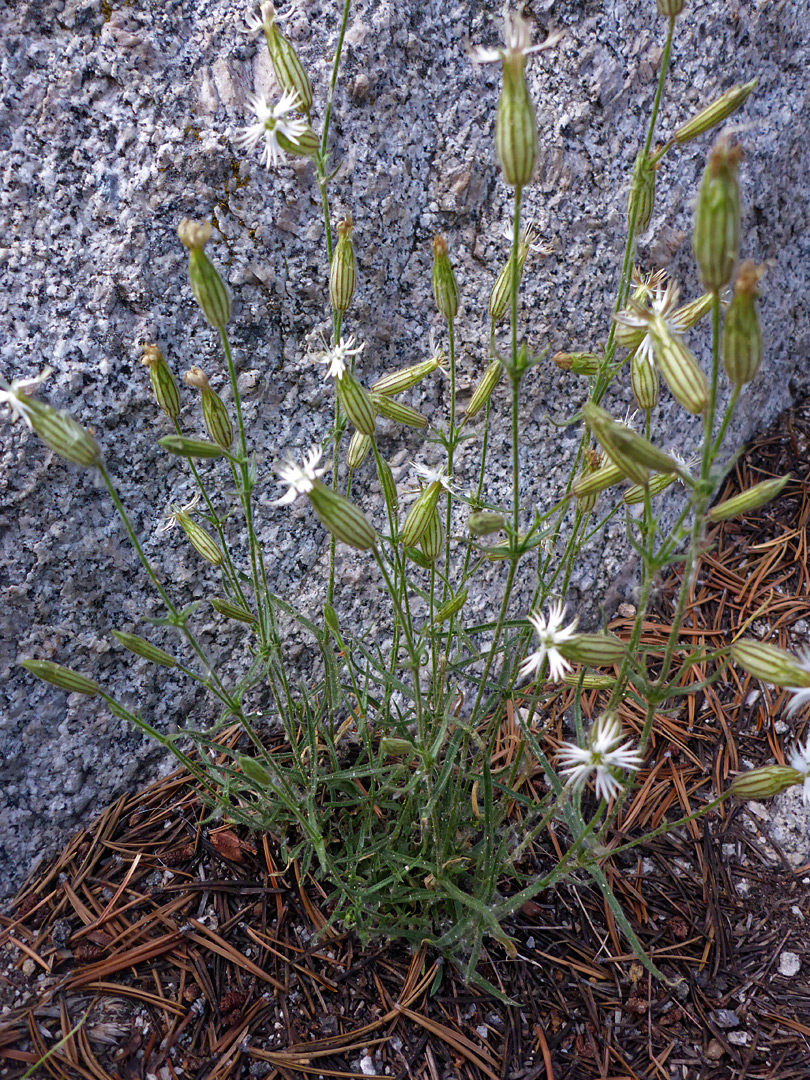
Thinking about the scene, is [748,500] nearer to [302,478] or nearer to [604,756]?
[604,756]

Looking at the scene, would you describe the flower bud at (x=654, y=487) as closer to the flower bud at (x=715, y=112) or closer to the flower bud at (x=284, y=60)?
the flower bud at (x=715, y=112)

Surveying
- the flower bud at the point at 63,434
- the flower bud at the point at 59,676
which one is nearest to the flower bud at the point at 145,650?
the flower bud at the point at 59,676

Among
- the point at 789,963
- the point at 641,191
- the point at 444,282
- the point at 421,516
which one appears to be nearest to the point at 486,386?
the point at 444,282

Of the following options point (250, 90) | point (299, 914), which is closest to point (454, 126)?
point (250, 90)

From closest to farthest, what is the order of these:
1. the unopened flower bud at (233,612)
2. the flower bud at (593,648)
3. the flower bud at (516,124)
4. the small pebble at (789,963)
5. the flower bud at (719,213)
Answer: the flower bud at (719,213) → the flower bud at (516,124) → the flower bud at (593,648) → the unopened flower bud at (233,612) → the small pebble at (789,963)

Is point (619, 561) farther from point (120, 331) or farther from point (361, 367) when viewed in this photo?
point (120, 331)

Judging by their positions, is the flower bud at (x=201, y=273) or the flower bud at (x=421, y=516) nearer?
the flower bud at (x=201, y=273)
